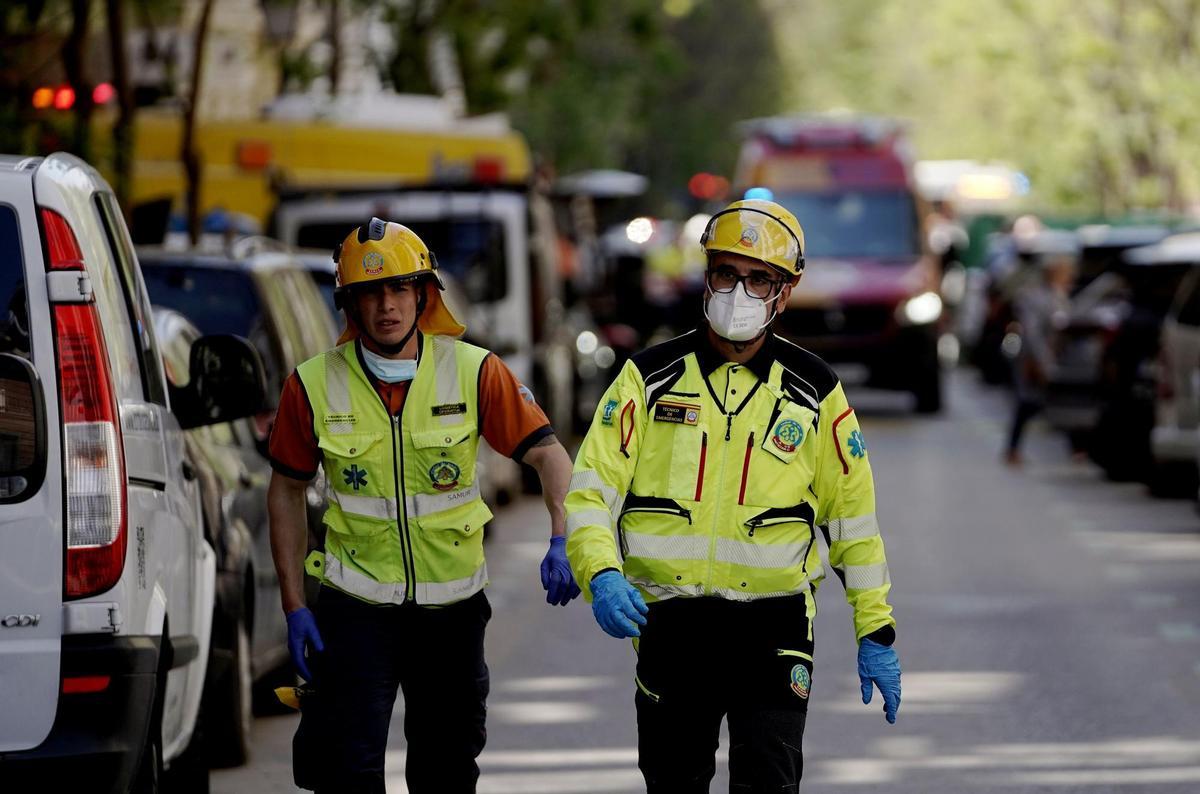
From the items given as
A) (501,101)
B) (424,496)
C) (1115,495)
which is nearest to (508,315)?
(1115,495)

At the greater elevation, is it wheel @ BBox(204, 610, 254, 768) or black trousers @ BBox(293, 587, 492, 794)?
black trousers @ BBox(293, 587, 492, 794)

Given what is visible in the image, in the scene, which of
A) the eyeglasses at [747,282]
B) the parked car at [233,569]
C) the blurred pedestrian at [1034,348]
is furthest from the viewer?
the blurred pedestrian at [1034,348]

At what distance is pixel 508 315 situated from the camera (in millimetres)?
17172

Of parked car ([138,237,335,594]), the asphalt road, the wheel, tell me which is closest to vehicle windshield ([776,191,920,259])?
the asphalt road

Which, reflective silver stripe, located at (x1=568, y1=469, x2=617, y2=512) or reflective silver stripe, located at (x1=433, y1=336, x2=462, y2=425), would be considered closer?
reflective silver stripe, located at (x1=568, y1=469, x2=617, y2=512)

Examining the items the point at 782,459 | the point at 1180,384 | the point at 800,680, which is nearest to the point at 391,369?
the point at 782,459

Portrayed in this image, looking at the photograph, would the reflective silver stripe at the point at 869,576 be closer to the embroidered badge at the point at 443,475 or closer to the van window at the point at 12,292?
the embroidered badge at the point at 443,475

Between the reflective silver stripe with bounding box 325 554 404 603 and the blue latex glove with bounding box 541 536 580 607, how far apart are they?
0.32 meters

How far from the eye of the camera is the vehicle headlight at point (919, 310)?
25281 mm

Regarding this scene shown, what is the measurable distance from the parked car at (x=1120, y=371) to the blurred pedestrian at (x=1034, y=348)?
0.57 ft

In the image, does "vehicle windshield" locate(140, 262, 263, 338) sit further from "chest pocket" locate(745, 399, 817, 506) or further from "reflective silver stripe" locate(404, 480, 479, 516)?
"chest pocket" locate(745, 399, 817, 506)

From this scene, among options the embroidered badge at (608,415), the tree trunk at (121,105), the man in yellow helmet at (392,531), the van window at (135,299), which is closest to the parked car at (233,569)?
the van window at (135,299)

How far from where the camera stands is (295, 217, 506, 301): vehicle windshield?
17000 millimetres

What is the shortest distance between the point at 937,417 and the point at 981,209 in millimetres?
47884
